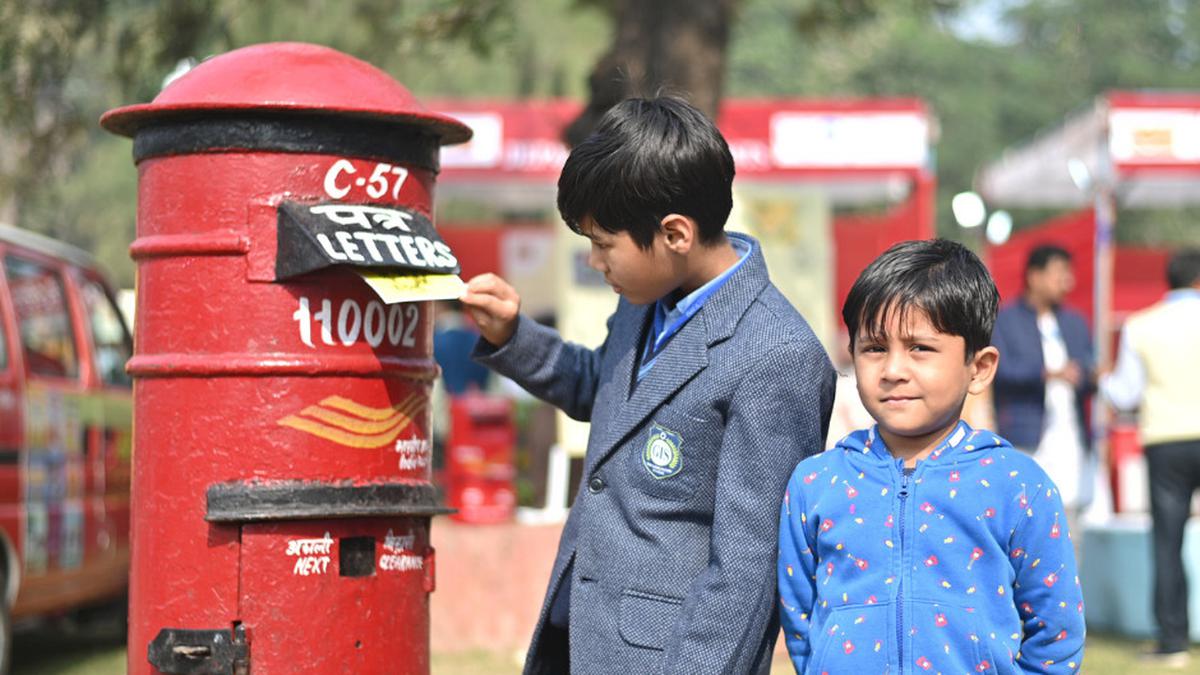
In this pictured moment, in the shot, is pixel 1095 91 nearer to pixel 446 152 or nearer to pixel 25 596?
pixel 446 152

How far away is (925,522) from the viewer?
2664 millimetres

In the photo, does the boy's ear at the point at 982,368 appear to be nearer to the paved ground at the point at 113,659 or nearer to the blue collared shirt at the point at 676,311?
the blue collared shirt at the point at 676,311

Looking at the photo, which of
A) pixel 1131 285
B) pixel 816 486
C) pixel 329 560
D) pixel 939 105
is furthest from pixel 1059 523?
pixel 939 105

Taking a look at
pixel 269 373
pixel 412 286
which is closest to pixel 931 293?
pixel 412 286

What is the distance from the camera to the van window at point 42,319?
6891 millimetres

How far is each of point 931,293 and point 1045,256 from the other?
5109mm

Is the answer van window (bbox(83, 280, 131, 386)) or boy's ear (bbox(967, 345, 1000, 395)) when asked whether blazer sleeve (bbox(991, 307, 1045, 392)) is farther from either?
boy's ear (bbox(967, 345, 1000, 395))

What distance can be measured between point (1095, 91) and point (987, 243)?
2776cm

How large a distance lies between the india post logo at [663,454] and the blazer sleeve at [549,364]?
1.34 ft

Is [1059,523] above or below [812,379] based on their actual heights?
below

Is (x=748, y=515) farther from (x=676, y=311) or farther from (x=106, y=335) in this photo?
(x=106, y=335)

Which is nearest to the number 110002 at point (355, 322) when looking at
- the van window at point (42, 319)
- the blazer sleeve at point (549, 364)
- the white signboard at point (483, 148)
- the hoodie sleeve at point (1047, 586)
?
the blazer sleeve at point (549, 364)

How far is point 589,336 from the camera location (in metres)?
8.61

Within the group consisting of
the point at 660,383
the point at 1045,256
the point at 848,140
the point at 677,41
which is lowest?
the point at 660,383
